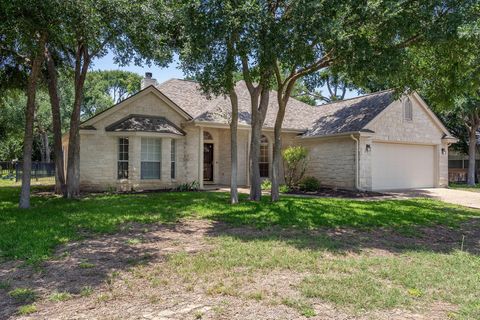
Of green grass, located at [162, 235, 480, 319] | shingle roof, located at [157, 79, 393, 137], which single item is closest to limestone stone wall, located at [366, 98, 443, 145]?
Result: shingle roof, located at [157, 79, 393, 137]

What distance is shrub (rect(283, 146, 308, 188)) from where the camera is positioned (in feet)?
57.9

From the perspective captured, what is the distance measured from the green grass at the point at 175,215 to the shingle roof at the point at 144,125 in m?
4.16

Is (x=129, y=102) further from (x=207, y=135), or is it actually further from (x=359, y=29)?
(x=359, y=29)

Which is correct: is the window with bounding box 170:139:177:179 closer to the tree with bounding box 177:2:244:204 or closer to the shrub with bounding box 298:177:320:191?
the shrub with bounding box 298:177:320:191

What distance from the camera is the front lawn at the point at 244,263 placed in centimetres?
418

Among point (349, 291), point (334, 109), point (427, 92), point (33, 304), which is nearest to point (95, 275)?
point (33, 304)

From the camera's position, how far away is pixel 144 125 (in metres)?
16.5

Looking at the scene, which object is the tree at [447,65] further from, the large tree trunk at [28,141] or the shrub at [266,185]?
the large tree trunk at [28,141]

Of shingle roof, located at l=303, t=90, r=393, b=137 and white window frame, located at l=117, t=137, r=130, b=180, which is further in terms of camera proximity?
shingle roof, located at l=303, t=90, r=393, b=137

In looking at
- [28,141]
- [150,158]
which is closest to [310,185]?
[150,158]

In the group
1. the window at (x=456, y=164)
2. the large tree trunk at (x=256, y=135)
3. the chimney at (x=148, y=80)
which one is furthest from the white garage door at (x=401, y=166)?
the window at (x=456, y=164)

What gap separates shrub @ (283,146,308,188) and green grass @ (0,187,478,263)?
16.2 ft

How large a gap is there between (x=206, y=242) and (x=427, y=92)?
37.2 ft

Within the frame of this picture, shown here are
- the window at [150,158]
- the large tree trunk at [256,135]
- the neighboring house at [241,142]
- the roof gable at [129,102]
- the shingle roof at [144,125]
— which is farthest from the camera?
the window at [150,158]
